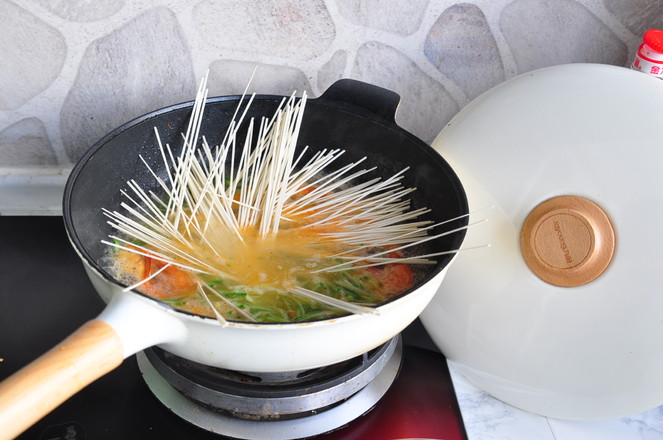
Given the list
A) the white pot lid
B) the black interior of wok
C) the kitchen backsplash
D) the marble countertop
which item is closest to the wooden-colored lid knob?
the white pot lid

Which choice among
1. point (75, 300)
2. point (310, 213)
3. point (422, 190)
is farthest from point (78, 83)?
point (422, 190)

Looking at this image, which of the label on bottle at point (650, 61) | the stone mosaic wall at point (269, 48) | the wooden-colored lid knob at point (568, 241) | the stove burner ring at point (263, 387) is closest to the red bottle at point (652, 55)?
the label on bottle at point (650, 61)

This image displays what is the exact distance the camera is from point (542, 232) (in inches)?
40.4

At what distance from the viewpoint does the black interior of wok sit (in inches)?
43.7

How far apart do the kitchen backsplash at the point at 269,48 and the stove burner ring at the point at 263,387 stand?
632mm

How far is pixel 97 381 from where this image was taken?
1.18 meters

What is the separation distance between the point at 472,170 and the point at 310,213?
320 mm

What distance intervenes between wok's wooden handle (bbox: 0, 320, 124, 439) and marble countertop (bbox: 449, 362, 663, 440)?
667 mm

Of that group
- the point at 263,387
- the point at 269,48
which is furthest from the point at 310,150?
the point at 263,387

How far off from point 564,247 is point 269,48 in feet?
2.46

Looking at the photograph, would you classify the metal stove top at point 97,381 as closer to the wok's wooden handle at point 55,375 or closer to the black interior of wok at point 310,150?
the black interior of wok at point 310,150

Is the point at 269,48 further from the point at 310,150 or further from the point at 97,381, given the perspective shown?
the point at 97,381

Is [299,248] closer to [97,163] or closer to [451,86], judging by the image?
[97,163]

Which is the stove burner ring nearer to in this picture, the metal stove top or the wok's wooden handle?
the metal stove top
